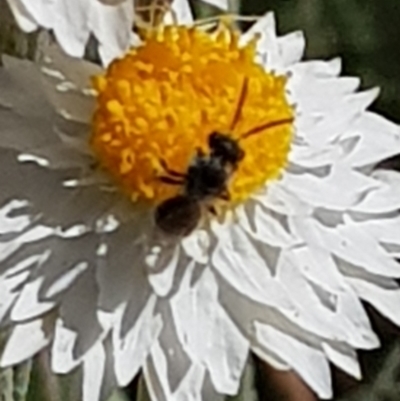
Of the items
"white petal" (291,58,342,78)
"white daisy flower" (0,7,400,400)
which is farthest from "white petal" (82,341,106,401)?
"white petal" (291,58,342,78)

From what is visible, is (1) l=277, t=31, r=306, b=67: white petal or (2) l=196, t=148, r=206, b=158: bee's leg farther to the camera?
(1) l=277, t=31, r=306, b=67: white petal

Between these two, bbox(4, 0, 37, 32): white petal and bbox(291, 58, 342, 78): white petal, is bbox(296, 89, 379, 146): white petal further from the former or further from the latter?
bbox(4, 0, 37, 32): white petal

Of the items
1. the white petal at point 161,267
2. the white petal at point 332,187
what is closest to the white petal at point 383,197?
the white petal at point 332,187

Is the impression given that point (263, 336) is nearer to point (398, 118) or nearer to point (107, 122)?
point (107, 122)

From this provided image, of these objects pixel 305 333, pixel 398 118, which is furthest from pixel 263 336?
pixel 398 118

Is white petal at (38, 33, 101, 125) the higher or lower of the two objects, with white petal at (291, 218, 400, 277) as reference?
higher

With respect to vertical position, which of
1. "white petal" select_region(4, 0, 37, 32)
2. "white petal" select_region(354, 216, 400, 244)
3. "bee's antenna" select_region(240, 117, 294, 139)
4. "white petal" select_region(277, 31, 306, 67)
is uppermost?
"white petal" select_region(4, 0, 37, 32)
